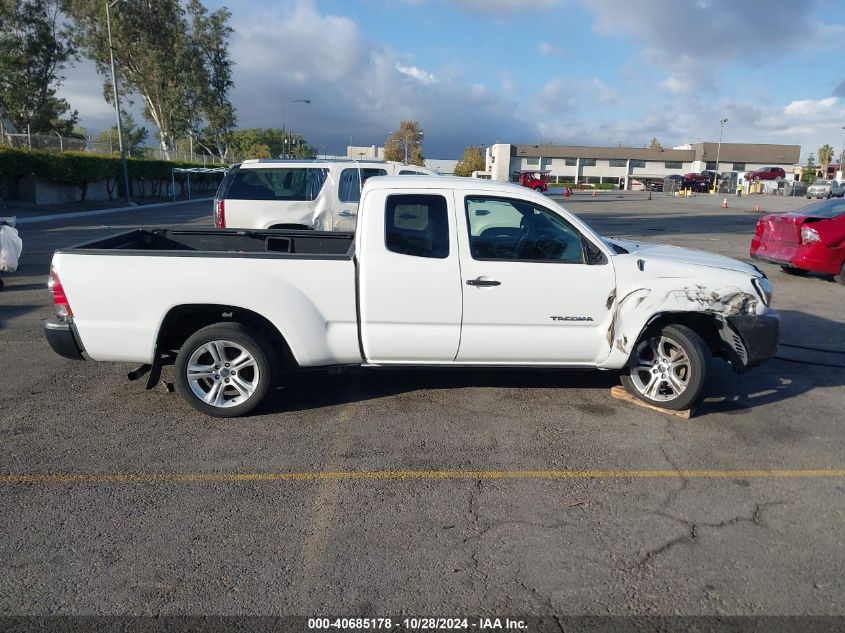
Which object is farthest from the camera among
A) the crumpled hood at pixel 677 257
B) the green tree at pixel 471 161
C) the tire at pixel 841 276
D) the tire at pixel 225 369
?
the green tree at pixel 471 161

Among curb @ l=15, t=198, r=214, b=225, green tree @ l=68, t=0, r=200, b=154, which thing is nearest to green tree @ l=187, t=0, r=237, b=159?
green tree @ l=68, t=0, r=200, b=154

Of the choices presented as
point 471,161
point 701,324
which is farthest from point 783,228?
point 471,161

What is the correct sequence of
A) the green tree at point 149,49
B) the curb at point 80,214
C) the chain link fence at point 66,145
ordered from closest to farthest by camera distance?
the curb at point 80,214 → the chain link fence at point 66,145 → the green tree at point 149,49

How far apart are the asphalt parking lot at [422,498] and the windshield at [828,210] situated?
6497 mm

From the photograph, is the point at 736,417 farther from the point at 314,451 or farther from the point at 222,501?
the point at 222,501

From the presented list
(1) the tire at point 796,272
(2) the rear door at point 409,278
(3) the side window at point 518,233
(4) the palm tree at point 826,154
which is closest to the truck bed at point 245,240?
(2) the rear door at point 409,278

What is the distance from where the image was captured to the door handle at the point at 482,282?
5.10 m

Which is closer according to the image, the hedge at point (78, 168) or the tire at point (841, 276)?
the tire at point (841, 276)

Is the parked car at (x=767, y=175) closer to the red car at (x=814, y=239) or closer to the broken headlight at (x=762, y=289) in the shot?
the red car at (x=814, y=239)

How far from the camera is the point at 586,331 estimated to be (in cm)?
527

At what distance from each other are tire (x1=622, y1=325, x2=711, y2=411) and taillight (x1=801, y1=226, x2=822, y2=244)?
773 centimetres

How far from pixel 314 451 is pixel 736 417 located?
3.53 m

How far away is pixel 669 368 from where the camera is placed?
5422 millimetres

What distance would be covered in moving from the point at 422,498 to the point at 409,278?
71.0 inches
